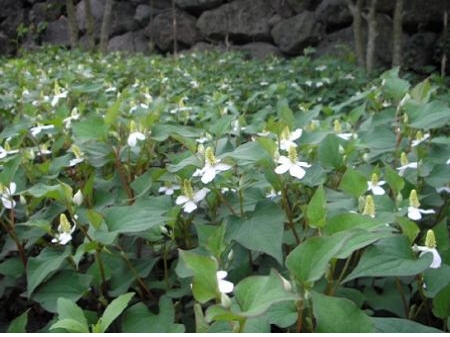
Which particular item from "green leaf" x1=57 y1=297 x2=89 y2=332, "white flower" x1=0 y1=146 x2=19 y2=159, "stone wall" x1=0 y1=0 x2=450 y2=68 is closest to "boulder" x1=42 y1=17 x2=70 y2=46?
"stone wall" x1=0 y1=0 x2=450 y2=68

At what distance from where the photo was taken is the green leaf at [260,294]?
48 centimetres

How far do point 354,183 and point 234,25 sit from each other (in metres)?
7.57

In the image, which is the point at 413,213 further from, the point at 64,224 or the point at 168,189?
the point at 64,224

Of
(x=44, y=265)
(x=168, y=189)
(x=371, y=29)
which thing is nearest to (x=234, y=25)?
(x=371, y=29)

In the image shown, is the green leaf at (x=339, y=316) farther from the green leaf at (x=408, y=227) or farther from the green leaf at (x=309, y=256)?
the green leaf at (x=408, y=227)

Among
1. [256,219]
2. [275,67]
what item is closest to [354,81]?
[275,67]

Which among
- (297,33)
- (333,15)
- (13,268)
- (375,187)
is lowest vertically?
Answer: (297,33)

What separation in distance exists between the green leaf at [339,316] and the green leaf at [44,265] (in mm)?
463

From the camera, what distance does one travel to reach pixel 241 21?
8055mm

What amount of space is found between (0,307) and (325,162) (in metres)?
0.70

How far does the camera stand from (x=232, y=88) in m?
3.27

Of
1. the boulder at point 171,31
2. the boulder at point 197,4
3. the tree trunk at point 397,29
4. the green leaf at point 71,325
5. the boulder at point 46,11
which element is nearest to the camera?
the green leaf at point 71,325

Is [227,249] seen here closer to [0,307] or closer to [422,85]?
[0,307]

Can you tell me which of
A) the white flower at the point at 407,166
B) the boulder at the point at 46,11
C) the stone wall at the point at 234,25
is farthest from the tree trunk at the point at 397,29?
the boulder at the point at 46,11
